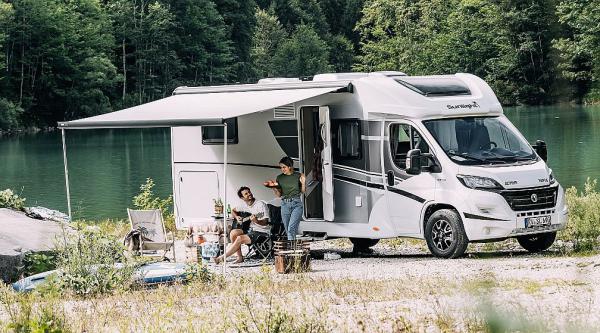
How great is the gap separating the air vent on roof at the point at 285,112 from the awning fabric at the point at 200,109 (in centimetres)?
28

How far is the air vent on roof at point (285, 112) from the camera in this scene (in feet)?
52.2

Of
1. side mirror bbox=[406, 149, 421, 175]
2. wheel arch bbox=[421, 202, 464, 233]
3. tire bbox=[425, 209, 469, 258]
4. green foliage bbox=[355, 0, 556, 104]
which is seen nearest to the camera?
tire bbox=[425, 209, 469, 258]

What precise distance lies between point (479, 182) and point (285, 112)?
335 centimetres

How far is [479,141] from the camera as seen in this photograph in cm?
1466

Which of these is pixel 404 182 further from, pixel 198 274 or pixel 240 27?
pixel 240 27

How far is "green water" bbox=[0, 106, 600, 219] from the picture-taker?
33.9 meters

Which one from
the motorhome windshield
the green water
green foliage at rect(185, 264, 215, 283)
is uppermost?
the motorhome windshield

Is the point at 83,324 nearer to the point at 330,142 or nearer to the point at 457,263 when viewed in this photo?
the point at 457,263

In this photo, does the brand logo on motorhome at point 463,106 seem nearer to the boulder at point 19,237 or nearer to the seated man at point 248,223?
the seated man at point 248,223

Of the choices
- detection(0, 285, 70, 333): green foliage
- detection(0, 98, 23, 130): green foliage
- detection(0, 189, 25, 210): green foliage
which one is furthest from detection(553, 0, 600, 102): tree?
detection(0, 285, 70, 333): green foliage

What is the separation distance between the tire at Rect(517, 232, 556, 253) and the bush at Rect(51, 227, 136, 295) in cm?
558

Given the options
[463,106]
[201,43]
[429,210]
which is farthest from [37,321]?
[201,43]

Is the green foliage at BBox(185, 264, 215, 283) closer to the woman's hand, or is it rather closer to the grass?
the grass

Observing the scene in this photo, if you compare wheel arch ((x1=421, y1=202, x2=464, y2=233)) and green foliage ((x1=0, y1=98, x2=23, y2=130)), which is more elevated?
green foliage ((x1=0, y1=98, x2=23, y2=130))
